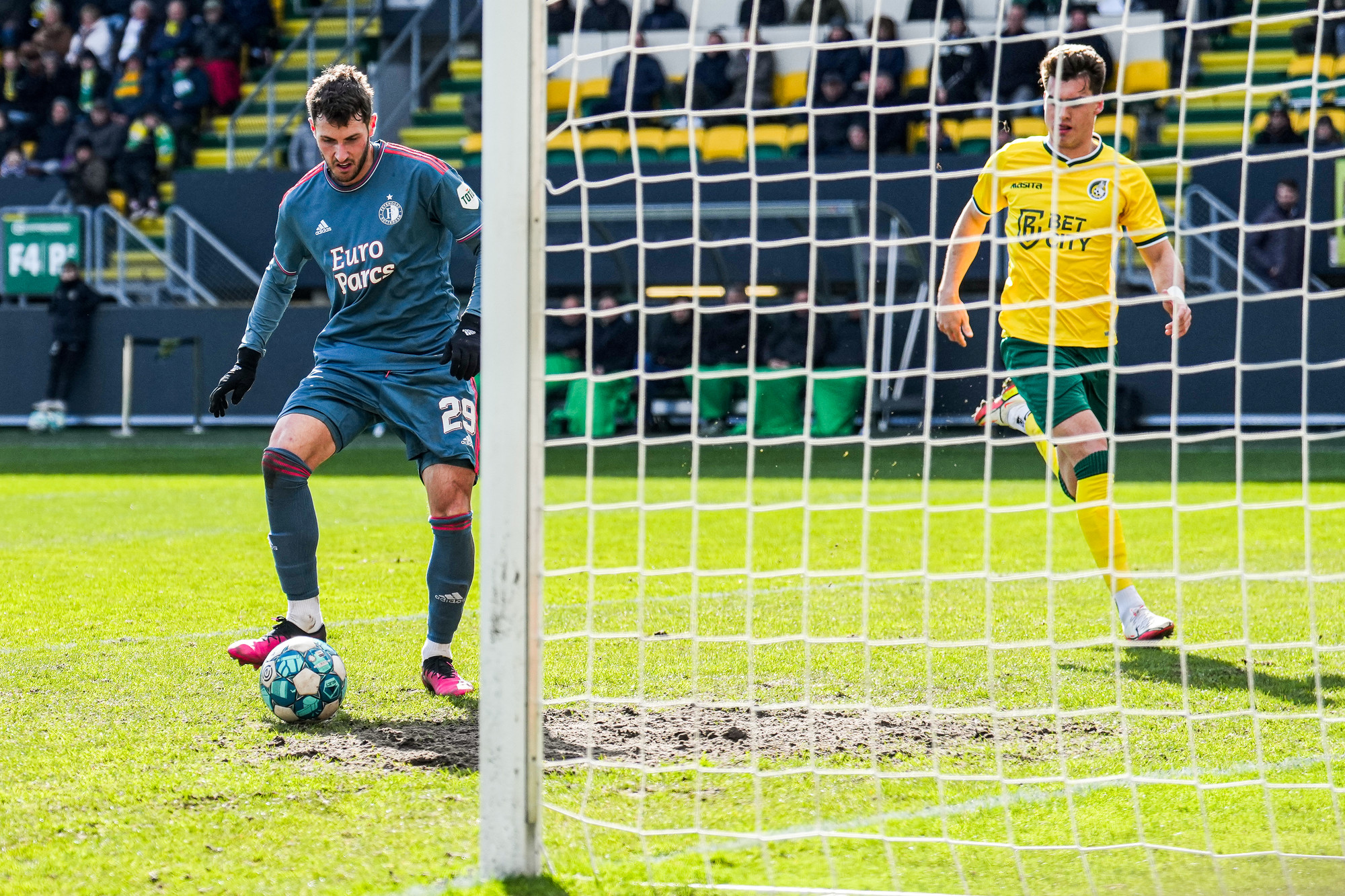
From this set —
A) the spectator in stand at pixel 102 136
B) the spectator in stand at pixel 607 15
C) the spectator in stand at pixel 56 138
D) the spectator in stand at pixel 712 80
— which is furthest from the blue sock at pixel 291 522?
the spectator in stand at pixel 56 138

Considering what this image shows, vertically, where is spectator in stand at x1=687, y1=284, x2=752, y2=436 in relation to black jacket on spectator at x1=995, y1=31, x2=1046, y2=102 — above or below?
below

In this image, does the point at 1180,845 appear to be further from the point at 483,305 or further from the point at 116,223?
the point at 116,223

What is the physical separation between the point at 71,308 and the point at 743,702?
48.6 feet

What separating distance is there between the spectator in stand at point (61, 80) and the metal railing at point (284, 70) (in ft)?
7.92

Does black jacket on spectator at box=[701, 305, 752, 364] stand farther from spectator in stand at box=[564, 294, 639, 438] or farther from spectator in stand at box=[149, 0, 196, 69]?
spectator in stand at box=[149, 0, 196, 69]

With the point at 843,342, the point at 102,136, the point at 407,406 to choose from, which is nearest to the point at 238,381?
the point at 407,406

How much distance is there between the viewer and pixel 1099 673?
4324 mm

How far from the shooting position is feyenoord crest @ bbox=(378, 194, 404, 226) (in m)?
4.37

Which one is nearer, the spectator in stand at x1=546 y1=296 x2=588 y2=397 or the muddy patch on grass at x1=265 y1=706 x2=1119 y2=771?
the muddy patch on grass at x1=265 y1=706 x2=1119 y2=771

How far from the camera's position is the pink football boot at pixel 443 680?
13.4 ft

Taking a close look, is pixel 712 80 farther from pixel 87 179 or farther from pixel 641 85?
pixel 87 179

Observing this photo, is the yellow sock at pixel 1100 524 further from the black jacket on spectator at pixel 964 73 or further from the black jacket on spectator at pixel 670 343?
the black jacket on spectator at pixel 964 73

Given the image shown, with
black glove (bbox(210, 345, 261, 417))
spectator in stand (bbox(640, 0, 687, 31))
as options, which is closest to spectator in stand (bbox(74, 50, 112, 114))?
spectator in stand (bbox(640, 0, 687, 31))

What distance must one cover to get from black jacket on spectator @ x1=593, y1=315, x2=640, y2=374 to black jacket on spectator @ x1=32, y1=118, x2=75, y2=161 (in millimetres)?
9204
